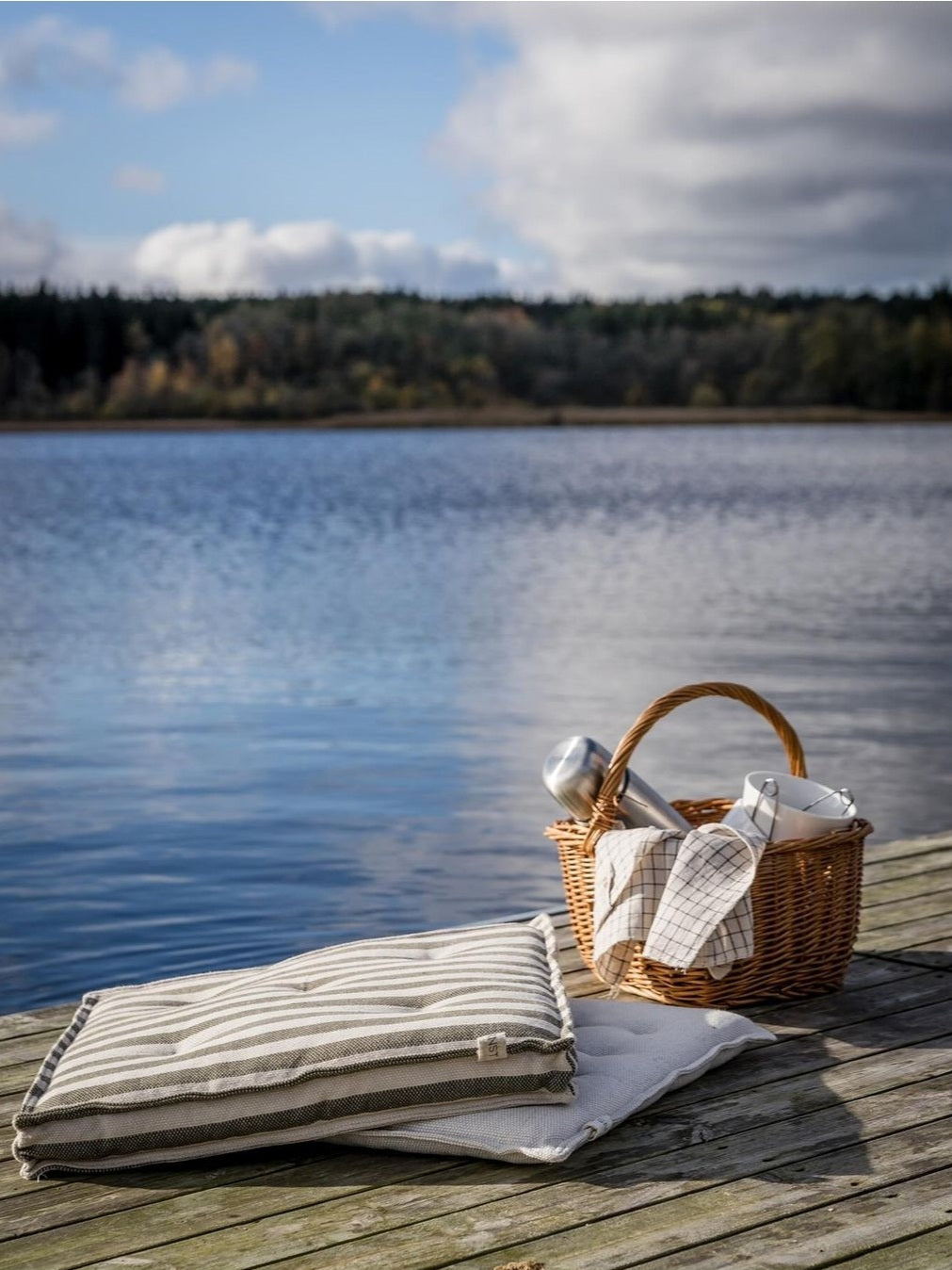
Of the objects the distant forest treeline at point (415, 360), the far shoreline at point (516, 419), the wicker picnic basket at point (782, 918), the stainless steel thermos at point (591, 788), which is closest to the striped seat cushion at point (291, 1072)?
the wicker picnic basket at point (782, 918)

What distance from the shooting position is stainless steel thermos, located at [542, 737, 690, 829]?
3.72 metres

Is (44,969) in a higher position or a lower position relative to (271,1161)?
lower

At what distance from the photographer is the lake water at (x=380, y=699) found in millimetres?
6062

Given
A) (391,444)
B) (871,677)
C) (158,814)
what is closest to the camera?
(158,814)

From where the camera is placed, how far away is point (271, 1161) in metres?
2.79

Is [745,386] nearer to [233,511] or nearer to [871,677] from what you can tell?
[233,511]

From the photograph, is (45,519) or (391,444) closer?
(45,519)

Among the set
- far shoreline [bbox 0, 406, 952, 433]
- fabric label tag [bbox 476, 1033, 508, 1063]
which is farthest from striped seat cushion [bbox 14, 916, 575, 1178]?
far shoreline [bbox 0, 406, 952, 433]

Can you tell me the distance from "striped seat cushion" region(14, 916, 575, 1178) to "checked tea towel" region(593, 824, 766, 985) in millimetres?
452

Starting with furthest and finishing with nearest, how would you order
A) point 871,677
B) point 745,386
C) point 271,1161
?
point 745,386
point 871,677
point 271,1161

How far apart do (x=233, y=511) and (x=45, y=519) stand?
11.1 feet

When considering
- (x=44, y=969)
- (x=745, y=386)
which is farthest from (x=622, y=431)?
(x=44, y=969)

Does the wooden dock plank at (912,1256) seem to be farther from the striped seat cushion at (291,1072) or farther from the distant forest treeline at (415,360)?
the distant forest treeline at (415,360)

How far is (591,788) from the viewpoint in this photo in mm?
3719
